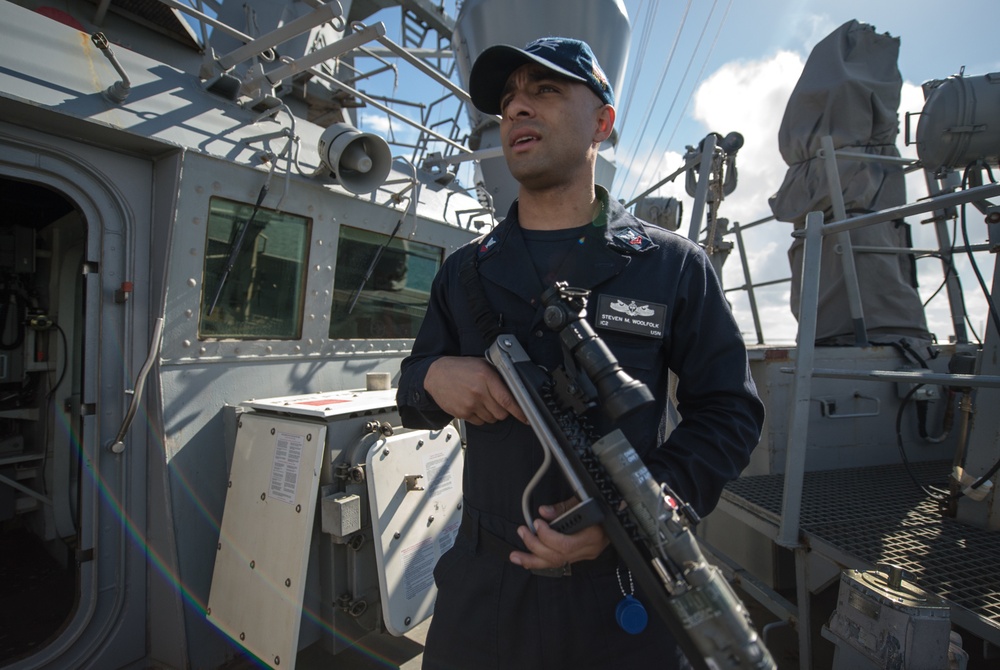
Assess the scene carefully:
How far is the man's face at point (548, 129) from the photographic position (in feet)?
4.14

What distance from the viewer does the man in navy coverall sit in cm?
115

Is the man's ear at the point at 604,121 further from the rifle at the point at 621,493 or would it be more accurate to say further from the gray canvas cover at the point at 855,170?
the gray canvas cover at the point at 855,170

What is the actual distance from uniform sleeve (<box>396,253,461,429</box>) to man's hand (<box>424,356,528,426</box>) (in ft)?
0.25

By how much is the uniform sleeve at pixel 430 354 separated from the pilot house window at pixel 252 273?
167 cm

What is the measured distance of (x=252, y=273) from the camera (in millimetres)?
2824

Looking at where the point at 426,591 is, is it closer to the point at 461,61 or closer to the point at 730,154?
the point at 730,154

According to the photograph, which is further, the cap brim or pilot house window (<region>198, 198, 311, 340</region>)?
pilot house window (<region>198, 198, 311, 340</region>)

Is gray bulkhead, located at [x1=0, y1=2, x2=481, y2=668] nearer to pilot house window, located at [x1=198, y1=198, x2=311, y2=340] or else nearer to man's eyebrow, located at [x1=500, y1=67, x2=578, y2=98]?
pilot house window, located at [x1=198, y1=198, x2=311, y2=340]

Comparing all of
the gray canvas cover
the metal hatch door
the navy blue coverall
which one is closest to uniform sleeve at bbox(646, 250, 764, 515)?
the navy blue coverall

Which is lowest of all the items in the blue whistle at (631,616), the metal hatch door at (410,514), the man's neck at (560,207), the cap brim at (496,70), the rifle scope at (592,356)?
the metal hatch door at (410,514)

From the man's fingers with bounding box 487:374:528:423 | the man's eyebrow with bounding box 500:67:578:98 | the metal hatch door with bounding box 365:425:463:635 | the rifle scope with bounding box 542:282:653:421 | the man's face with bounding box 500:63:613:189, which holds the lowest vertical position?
the metal hatch door with bounding box 365:425:463:635

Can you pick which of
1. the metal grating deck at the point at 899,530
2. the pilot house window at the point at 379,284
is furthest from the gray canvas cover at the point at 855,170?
the pilot house window at the point at 379,284

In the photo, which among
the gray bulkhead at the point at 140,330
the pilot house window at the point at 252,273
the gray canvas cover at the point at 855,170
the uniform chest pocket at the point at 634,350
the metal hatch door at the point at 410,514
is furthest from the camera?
the gray canvas cover at the point at 855,170

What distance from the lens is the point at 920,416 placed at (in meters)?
3.44
